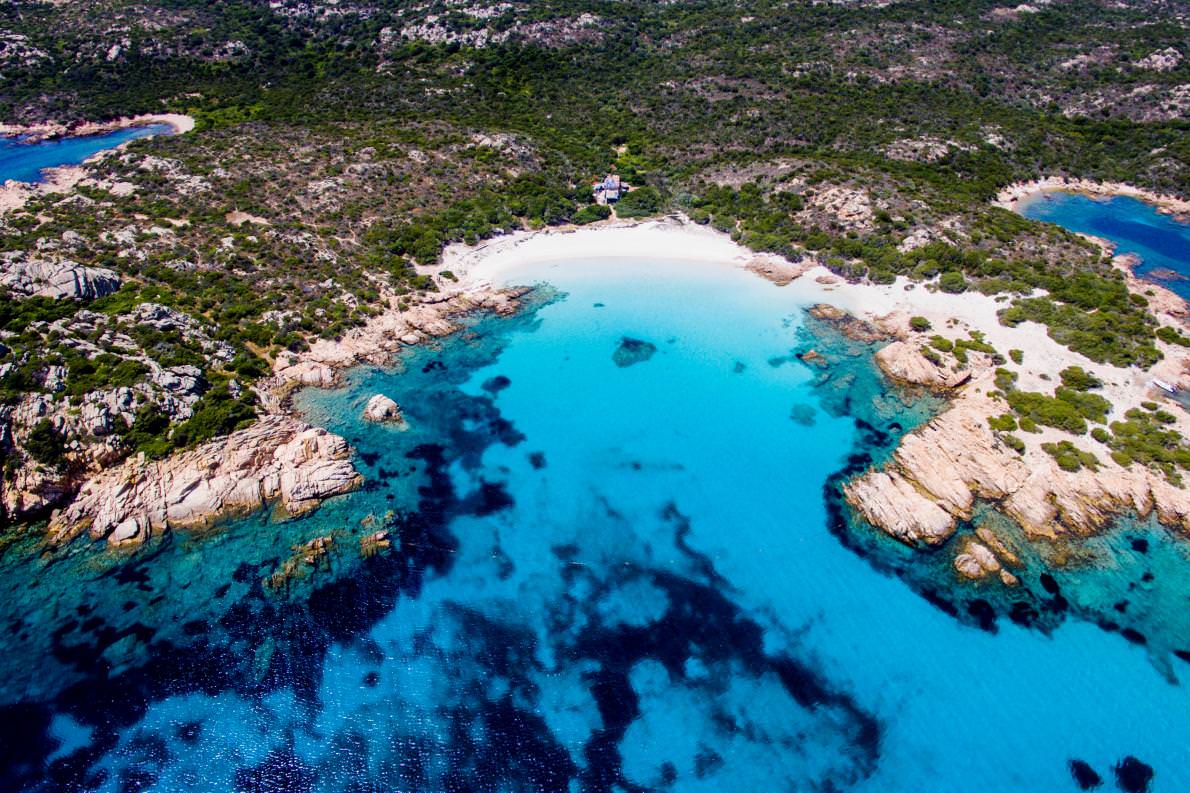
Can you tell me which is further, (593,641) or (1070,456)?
(1070,456)

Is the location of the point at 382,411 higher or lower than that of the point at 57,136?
lower

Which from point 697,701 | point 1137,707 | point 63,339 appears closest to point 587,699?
point 697,701

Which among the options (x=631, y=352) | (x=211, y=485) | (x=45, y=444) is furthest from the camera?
(x=631, y=352)

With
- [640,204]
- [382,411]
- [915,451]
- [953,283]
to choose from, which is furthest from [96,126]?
[953,283]

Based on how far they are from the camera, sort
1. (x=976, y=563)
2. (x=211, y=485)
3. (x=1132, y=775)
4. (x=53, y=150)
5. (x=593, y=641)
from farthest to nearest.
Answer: (x=53, y=150), (x=211, y=485), (x=976, y=563), (x=593, y=641), (x=1132, y=775)

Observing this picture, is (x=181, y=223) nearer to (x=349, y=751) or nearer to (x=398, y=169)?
(x=398, y=169)

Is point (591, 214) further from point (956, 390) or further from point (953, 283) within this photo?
point (956, 390)
